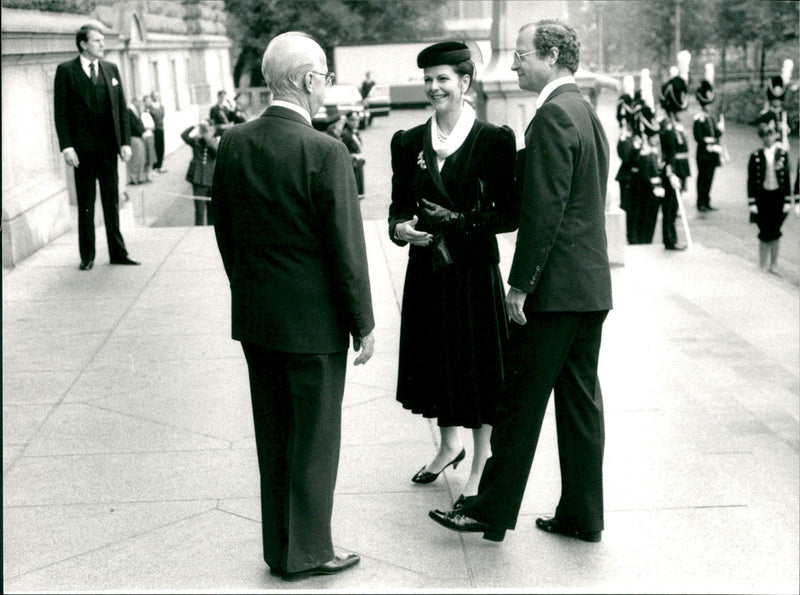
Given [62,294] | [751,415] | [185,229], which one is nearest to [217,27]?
[185,229]

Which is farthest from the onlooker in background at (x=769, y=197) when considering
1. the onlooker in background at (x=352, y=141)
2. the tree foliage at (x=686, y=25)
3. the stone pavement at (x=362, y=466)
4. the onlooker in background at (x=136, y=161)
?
the tree foliage at (x=686, y=25)

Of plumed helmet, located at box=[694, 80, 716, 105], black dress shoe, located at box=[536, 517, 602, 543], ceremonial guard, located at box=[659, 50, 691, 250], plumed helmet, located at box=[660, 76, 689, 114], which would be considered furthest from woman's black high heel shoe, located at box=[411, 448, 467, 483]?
plumed helmet, located at box=[694, 80, 716, 105]

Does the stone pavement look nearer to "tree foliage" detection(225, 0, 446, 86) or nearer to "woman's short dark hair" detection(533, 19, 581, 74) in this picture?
"woman's short dark hair" detection(533, 19, 581, 74)

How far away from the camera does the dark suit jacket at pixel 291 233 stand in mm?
3672

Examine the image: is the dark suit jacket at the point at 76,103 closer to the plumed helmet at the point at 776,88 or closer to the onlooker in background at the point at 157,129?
the plumed helmet at the point at 776,88

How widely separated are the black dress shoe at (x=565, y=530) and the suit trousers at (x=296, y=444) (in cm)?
95

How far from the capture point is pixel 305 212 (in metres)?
3.72

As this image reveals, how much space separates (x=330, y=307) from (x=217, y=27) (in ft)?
146

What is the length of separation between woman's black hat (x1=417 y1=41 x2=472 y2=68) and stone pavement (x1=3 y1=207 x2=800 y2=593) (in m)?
1.79

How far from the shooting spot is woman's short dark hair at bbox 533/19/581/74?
4.05m

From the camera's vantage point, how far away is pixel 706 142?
19391 millimetres

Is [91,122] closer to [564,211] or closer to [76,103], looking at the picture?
[76,103]

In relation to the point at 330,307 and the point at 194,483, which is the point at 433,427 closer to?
the point at 194,483

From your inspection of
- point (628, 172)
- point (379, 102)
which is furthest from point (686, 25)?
point (628, 172)
